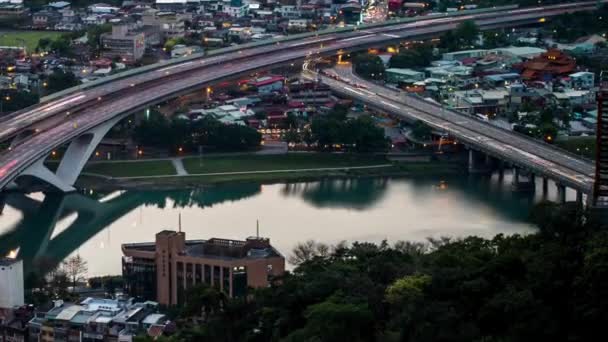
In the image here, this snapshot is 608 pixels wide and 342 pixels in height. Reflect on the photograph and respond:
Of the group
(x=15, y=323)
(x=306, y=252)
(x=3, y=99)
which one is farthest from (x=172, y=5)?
(x=15, y=323)

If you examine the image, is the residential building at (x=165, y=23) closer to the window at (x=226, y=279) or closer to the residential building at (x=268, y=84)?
the residential building at (x=268, y=84)

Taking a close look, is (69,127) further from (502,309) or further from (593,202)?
(502,309)

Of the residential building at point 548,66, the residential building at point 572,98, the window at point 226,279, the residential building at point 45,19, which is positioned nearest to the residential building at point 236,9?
the residential building at point 45,19

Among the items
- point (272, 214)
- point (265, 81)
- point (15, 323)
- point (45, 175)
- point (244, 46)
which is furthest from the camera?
point (244, 46)

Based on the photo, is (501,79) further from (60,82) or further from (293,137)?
(60,82)

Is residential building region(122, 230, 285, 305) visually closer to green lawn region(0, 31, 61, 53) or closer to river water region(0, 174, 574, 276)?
river water region(0, 174, 574, 276)

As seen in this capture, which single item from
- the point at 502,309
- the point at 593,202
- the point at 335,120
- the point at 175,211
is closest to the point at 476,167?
the point at 335,120
